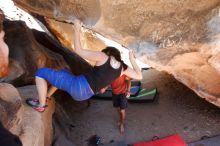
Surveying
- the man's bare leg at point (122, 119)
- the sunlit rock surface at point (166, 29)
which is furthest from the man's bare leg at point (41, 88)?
the man's bare leg at point (122, 119)

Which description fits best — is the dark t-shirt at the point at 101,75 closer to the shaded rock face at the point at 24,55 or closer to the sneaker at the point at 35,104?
the sneaker at the point at 35,104

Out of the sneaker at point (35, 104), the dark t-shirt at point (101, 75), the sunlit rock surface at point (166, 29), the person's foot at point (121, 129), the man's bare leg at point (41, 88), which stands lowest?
the person's foot at point (121, 129)

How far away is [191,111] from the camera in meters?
5.39

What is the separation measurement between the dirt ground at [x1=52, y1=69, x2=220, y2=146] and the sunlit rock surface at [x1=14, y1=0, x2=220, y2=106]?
60cm

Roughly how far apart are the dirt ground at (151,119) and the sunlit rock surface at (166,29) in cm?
60

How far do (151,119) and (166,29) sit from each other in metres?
1.45

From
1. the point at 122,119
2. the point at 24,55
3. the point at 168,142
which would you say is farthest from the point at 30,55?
the point at 168,142

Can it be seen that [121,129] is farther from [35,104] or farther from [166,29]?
[166,29]

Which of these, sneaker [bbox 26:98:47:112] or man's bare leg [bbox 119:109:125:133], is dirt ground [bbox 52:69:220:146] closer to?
man's bare leg [bbox 119:109:125:133]

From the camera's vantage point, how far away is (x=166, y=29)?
4309 millimetres

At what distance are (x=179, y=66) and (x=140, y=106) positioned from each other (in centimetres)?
120

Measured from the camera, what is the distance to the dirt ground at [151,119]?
503 centimetres

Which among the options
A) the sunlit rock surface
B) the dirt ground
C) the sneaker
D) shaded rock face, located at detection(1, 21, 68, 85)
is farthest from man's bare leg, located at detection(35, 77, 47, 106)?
the dirt ground

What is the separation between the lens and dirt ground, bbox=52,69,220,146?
5.03m
